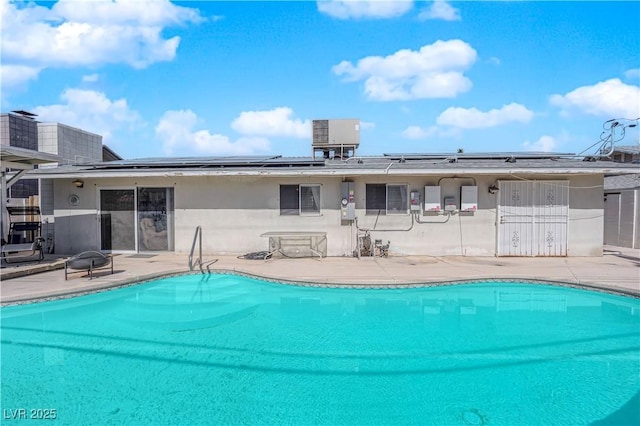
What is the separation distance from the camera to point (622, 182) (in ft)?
42.9

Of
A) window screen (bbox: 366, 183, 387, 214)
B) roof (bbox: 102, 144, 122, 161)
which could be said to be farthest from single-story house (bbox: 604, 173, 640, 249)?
roof (bbox: 102, 144, 122, 161)

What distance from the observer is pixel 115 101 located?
1566 cm


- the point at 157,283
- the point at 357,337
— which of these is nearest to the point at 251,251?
the point at 157,283

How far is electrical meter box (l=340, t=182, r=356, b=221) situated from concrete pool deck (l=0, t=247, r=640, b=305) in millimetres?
1283

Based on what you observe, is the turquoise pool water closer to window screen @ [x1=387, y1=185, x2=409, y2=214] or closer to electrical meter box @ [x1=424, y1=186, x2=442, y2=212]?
electrical meter box @ [x1=424, y1=186, x2=442, y2=212]

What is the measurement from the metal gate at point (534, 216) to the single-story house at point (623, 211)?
3.24 meters

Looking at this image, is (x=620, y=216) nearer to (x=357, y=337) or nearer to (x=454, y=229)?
(x=454, y=229)

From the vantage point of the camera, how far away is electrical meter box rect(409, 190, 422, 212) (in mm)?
10531

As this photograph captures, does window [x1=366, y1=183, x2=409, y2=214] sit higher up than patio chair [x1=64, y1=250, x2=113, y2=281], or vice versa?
window [x1=366, y1=183, x2=409, y2=214]

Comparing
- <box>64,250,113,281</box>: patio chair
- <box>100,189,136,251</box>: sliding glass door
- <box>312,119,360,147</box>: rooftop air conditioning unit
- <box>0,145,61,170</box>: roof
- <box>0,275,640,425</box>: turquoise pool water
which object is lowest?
<box>0,275,640,425</box>: turquoise pool water

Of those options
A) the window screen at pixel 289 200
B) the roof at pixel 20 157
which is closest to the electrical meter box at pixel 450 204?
the window screen at pixel 289 200

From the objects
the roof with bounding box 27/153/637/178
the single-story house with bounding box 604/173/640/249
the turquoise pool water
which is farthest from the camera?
the single-story house with bounding box 604/173/640/249

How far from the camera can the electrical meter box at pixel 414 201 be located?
10531 mm

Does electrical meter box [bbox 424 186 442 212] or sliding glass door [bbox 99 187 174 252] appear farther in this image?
sliding glass door [bbox 99 187 174 252]
